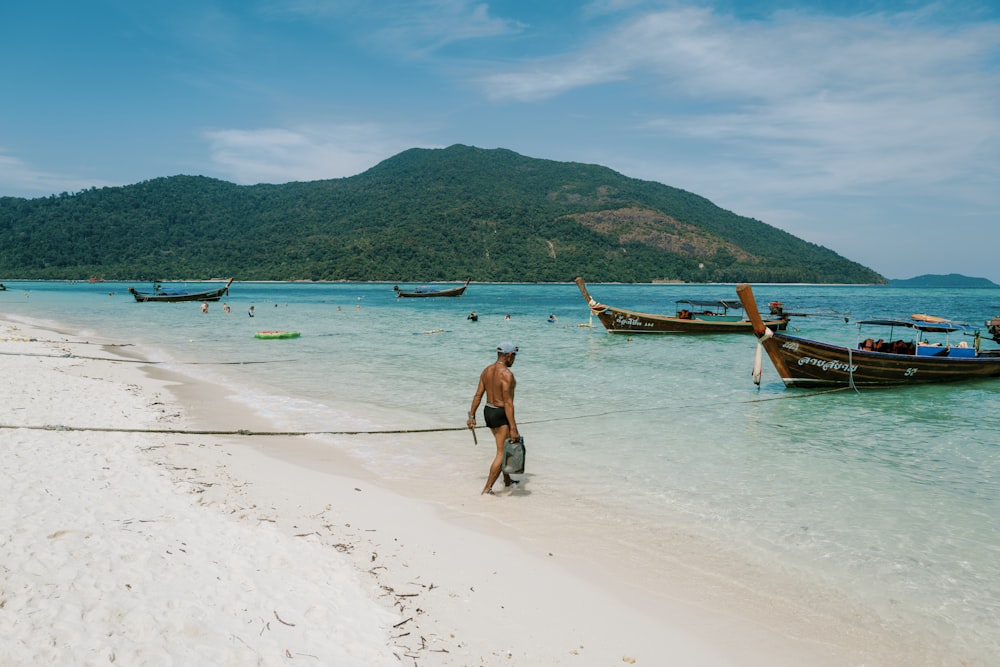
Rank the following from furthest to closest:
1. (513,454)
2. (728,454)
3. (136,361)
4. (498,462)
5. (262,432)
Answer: (136,361), (728,454), (262,432), (498,462), (513,454)

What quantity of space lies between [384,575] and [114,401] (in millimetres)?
9815

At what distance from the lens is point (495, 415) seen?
7.24 metres

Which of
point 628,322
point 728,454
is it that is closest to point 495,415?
point 728,454

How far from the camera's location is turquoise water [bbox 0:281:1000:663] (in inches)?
246

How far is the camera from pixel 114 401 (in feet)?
40.1

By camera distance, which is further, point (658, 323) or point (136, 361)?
point (658, 323)

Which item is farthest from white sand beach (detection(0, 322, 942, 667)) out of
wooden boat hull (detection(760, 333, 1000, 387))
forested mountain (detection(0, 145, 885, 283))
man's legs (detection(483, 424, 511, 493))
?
forested mountain (detection(0, 145, 885, 283))

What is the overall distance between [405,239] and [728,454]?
153m

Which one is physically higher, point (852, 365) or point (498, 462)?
point (852, 365)

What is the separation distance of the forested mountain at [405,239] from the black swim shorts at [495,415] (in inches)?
5552

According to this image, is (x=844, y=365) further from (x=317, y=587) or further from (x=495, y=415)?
(x=317, y=587)

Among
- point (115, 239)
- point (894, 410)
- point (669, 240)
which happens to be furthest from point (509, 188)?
point (894, 410)

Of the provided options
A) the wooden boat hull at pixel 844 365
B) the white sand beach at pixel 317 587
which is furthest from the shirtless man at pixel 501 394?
the wooden boat hull at pixel 844 365

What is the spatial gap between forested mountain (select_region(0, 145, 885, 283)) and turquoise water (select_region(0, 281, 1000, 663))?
425 feet
